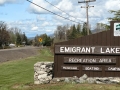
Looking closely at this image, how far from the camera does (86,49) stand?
12688mm

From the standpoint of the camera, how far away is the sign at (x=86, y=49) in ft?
41.0

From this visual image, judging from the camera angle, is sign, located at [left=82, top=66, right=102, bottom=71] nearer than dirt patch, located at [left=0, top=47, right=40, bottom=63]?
Yes

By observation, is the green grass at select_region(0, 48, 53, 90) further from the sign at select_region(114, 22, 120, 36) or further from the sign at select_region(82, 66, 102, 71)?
the sign at select_region(114, 22, 120, 36)

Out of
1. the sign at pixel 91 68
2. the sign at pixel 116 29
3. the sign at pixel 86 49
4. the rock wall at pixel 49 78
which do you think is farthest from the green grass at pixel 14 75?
the sign at pixel 116 29

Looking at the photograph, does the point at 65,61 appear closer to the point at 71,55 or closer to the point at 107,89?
the point at 71,55

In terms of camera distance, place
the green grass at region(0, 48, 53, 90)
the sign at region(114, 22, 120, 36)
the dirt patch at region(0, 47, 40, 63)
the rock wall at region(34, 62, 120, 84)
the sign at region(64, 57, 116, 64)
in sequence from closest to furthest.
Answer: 1. the rock wall at region(34, 62, 120, 84)
2. the sign at region(64, 57, 116, 64)
3. the sign at region(114, 22, 120, 36)
4. the green grass at region(0, 48, 53, 90)
5. the dirt patch at region(0, 47, 40, 63)

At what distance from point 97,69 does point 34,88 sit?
3379 millimetres

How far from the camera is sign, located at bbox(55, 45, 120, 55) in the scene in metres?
12.5

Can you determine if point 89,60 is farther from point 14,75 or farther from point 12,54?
point 12,54

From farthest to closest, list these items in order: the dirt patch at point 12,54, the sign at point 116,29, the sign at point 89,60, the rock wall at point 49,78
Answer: the dirt patch at point 12,54
the sign at point 116,29
the sign at point 89,60
the rock wall at point 49,78

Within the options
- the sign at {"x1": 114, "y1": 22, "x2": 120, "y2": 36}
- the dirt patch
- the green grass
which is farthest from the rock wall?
the dirt patch

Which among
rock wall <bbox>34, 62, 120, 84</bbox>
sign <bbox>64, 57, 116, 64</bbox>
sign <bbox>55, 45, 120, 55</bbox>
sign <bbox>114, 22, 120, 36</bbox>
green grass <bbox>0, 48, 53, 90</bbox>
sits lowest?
green grass <bbox>0, 48, 53, 90</bbox>

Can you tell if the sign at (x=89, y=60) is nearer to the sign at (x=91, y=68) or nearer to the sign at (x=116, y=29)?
the sign at (x=91, y=68)

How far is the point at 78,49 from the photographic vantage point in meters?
12.8
